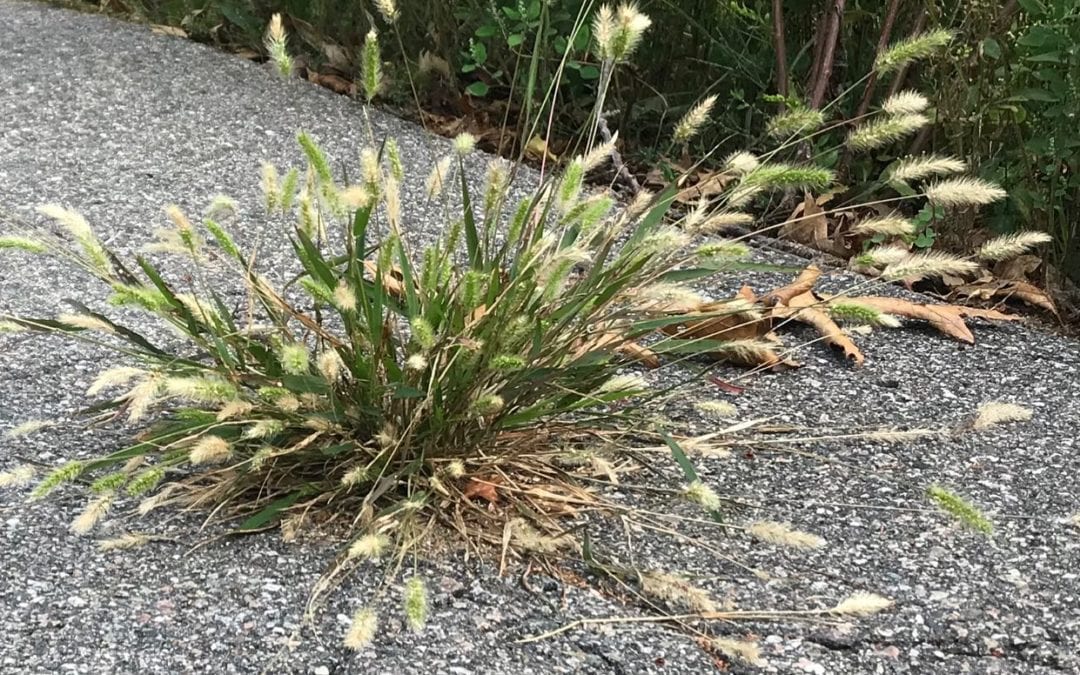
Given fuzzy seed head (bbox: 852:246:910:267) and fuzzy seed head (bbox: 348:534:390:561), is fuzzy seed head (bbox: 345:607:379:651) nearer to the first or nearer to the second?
fuzzy seed head (bbox: 348:534:390:561)

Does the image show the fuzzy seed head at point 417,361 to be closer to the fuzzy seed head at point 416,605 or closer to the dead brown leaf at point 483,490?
the dead brown leaf at point 483,490

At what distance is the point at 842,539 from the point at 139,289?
120 cm

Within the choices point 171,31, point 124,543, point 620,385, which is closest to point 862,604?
point 620,385

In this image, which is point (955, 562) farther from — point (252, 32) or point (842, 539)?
point (252, 32)

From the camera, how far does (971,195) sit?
6.89ft

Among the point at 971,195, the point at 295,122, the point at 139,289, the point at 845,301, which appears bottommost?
the point at 295,122

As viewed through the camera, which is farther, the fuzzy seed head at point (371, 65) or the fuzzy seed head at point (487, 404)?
the fuzzy seed head at point (371, 65)

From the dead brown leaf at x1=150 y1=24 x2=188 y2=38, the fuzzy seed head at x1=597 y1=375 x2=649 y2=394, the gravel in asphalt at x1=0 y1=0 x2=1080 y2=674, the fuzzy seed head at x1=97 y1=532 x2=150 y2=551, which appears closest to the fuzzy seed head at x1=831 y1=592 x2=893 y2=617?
the gravel in asphalt at x1=0 y1=0 x2=1080 y2=674

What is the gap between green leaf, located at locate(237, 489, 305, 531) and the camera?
1857mm

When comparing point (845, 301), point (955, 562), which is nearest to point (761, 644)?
point (955, 562)

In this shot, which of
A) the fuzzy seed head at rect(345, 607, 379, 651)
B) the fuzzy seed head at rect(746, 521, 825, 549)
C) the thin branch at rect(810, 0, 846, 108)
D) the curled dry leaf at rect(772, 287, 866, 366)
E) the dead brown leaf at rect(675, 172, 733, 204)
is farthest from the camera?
the thin branch at rect(810, 0, 846, 108)

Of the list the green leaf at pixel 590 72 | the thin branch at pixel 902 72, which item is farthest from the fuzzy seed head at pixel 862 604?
the green leaf at pixel 590 72

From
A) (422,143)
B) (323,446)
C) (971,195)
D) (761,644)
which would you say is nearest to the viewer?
(761,644)

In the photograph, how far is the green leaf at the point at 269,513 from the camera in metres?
1.86
